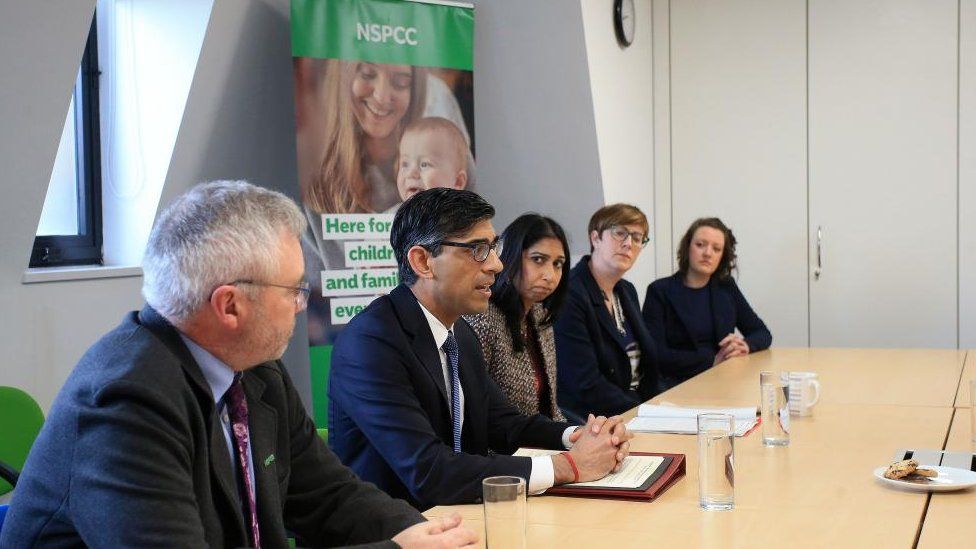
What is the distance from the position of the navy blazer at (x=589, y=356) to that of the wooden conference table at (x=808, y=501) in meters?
0.52

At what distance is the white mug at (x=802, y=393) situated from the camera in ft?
9.28

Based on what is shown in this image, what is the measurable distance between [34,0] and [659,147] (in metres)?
4.33

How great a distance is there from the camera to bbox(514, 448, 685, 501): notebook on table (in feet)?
6.35

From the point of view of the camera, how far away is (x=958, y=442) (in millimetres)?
2441

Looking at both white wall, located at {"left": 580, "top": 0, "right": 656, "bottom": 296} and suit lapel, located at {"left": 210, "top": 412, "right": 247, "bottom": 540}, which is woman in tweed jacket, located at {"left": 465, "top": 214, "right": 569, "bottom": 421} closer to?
suit lapel, located at {"left": 210, "top": 412, "right": 247, "bottom": 540}

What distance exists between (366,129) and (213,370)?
3.07 meters

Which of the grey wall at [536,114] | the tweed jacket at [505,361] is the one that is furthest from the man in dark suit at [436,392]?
the grey wall at [536,114]

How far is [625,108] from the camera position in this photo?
19.3ft

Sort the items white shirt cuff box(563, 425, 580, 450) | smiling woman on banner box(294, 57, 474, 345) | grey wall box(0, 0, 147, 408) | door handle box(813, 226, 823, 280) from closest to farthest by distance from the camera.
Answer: white shirt cuff box(563, 425, 580, 450)
grey wall box(0, 0, 147, 408)
smiling woman on banner box(294, 57, 474, 345)
door handle box(813, 226, 823, 280)

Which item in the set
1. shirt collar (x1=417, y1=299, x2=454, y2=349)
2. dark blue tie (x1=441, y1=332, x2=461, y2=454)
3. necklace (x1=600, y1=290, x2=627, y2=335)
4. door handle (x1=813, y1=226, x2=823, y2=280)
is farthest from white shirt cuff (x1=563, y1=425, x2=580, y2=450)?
door handle (x1=813, y1=226, x2=823, y2=280)

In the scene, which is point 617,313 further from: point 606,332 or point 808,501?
point 808,501

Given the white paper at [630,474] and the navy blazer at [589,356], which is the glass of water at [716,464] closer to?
the white paper at [630,474]

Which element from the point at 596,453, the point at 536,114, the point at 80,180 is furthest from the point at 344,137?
the point at 596,453

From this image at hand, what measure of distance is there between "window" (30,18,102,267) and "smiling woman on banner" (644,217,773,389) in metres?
2.46
